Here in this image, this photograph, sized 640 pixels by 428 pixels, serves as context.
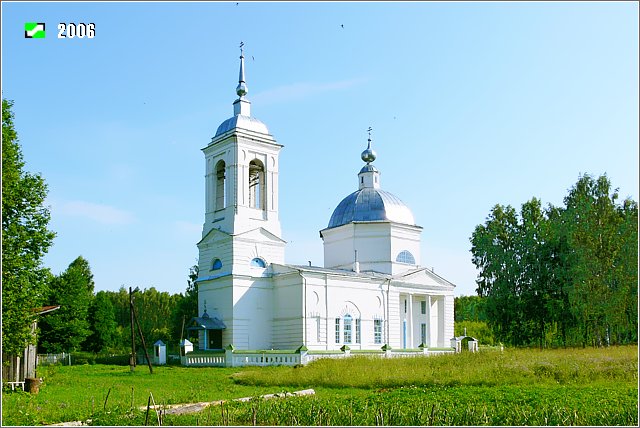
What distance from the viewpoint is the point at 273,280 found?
36750 millimetres

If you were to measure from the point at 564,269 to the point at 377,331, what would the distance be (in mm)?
12145

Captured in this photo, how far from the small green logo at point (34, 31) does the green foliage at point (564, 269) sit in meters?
32.7

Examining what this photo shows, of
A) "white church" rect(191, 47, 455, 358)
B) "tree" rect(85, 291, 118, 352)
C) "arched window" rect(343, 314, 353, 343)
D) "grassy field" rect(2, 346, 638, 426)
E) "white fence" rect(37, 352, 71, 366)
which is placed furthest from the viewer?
"tree" rect(85, 291, 118, 352)

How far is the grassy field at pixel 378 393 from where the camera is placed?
39.4ft

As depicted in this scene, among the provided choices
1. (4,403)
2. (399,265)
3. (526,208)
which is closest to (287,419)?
(4,403)

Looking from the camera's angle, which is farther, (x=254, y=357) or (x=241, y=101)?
(x=241, y=101)

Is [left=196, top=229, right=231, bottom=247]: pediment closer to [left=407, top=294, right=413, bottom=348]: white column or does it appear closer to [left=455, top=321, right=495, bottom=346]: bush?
[left=407, top=294, right=413, bottom=348]: white column

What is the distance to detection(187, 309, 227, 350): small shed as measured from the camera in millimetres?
34500

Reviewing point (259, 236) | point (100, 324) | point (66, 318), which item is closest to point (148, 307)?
point (100, 324)

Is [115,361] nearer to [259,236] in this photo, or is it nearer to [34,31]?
[259,236]

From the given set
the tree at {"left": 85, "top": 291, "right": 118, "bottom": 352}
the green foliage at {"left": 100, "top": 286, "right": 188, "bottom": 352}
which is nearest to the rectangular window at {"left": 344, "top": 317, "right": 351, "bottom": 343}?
the tree at {"left": 85, "top": 291, "right": 118, "bottom": 352}

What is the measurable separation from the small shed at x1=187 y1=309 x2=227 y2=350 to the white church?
0.17 ft

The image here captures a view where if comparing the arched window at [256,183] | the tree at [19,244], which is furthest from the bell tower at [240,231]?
the tree at [19,244]

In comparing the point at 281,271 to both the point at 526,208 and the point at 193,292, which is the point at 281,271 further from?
the point at 526,208
